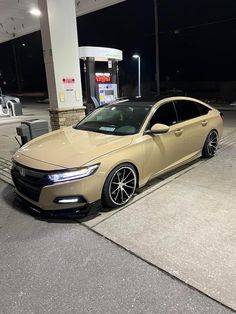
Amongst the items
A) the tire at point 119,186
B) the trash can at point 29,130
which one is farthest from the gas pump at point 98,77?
the tire at point 119,186

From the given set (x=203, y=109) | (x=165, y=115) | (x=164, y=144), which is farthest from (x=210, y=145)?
(x=164, y=144)

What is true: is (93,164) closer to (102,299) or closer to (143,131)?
(143,131)

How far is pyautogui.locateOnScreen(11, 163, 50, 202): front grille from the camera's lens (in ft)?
10.3

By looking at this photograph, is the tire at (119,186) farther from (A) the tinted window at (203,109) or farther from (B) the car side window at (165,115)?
(A) the tinted window at (203,109)

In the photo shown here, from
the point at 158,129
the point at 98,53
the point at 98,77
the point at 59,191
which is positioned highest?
the point at 98,53

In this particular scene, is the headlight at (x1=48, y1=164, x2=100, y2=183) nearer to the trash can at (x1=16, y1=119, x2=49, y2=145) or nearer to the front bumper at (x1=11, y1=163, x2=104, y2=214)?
the front bumper at (x1=11, y1=163, x2=104, y2=214)

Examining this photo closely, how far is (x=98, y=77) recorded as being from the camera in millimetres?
8719

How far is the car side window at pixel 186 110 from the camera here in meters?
4.64

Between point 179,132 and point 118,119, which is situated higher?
point 118,119

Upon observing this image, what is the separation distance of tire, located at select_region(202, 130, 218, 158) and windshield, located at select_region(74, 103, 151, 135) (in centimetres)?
178

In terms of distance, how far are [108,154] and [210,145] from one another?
294cm

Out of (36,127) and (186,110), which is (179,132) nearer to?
(186,110)

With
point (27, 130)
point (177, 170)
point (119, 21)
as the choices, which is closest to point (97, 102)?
point (27, 130)

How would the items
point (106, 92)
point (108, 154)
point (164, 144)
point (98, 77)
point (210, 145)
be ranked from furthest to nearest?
point (106, 92)
point (98, 77)
point (210, 145)
point (164, 144)
point (108, 154)
